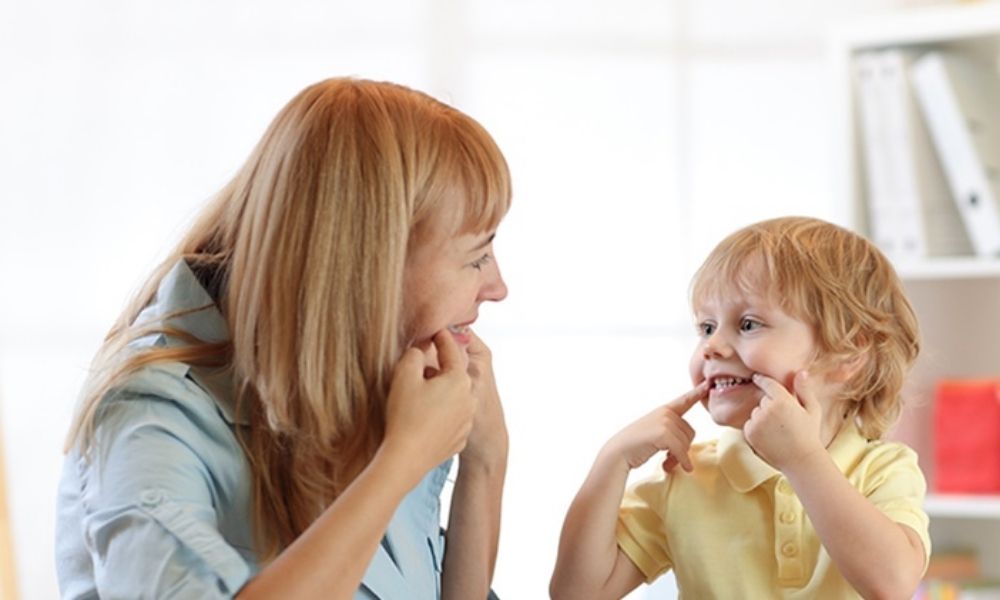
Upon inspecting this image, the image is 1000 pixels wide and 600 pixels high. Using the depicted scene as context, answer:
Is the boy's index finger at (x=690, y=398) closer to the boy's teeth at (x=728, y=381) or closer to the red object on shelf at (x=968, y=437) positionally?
the boy's teeth at (x=728, y=381)

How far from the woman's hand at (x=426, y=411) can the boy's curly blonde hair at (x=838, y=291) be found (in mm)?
351

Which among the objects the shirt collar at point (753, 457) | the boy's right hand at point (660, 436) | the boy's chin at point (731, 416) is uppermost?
the boy's chin at point (731, 416)

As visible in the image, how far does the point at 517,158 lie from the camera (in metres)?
3.24

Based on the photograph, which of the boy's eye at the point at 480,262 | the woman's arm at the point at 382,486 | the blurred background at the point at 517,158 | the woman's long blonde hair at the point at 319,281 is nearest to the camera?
the woman's arm at the point at 382,486

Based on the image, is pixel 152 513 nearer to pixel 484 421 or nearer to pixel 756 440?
pixel 484 421

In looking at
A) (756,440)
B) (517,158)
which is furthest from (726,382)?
(517,158)

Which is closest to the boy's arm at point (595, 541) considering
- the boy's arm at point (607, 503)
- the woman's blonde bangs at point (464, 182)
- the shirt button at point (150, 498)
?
the boy's arm at point (607, 503)

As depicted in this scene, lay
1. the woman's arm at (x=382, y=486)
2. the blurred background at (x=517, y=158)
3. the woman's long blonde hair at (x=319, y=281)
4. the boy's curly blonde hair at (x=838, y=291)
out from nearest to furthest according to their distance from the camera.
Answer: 1. the woman's arm at (x=382, y=486)
2. the woman's long blonde hair at (x=319, y=281)
3. the boy's curly blonde hair at (x=838, y=291)
4. the blurred background at (x=517, y=158)

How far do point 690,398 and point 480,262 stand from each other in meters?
0.30

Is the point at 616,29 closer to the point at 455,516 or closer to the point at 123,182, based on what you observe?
the point at 123,182

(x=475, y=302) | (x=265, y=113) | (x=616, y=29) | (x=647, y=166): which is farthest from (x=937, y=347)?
(x=475, y=302)

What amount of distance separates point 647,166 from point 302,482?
1.99 metres

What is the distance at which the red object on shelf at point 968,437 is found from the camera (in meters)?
2.94

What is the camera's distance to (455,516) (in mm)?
1697
